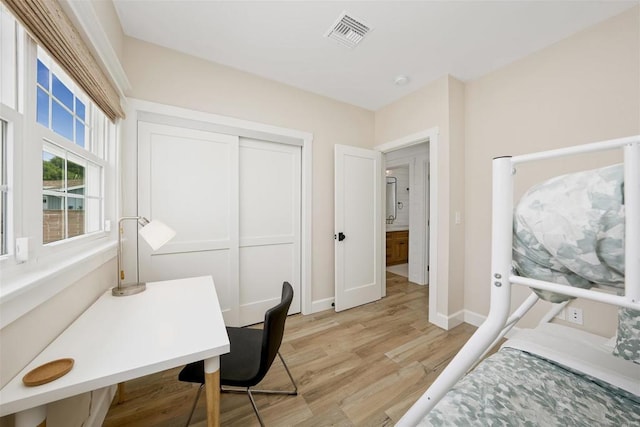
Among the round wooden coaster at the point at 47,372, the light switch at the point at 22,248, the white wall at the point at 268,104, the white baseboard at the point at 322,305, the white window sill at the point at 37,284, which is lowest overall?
the white baseboard at the point at 322,305

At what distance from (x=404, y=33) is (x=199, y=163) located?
2030mm

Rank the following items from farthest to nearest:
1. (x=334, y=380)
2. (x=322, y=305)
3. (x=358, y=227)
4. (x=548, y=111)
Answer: (x=358, y=227) → (x=322, y=305) → (x=548, y=111) → (x=334, y=380)

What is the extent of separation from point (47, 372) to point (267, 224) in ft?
6.06

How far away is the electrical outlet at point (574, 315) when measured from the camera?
5.88ft

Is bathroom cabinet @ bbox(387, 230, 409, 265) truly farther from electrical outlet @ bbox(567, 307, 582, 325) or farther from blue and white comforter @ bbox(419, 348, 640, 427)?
blue and white comforter @ bbox(419, 348, 640, 427)

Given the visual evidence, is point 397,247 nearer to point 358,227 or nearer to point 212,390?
point 358,227

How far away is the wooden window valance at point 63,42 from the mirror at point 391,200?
15.3ft

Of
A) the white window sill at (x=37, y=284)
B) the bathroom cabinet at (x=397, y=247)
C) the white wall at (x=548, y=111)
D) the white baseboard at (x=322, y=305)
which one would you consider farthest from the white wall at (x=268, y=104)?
the bathroom cabinet at (x=397, y=247)

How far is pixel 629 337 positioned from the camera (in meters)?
0.99

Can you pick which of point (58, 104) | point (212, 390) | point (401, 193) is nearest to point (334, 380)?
point (212, 390)

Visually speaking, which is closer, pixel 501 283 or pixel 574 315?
pixel 501 283

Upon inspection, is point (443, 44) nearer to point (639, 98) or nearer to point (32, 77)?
point (639, 98)

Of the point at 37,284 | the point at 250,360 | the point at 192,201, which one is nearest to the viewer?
the point at 37,284

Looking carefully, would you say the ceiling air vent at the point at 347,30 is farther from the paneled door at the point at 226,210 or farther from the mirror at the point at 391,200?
the mirror at the point at 391,200
